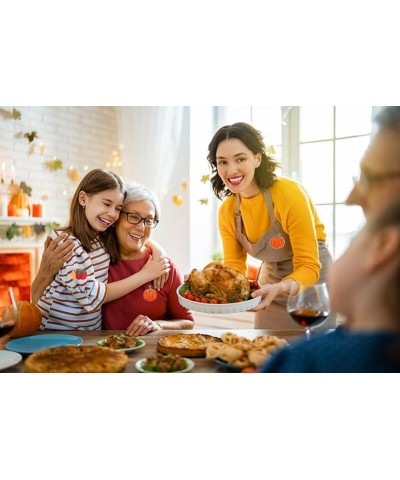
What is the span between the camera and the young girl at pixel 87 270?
1418mm

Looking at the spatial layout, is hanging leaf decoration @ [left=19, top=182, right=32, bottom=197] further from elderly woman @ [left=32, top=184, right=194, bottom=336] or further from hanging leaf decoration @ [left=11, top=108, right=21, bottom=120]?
elderly woman @ [left=32, top=184, right=194, bottom=336]

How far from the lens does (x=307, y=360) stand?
0.77m

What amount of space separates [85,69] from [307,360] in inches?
38.2

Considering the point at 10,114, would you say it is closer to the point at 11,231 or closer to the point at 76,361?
the point at 11,231

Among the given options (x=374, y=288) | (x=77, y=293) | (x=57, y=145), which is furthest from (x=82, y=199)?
(x=57, y=145)

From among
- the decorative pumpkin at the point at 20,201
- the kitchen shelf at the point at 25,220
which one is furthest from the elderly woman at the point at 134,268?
the decorative pumpkin at the point at 20,201

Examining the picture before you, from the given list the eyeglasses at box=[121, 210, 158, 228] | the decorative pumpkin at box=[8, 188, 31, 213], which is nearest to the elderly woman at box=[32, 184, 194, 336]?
the eyeglasses at box=[121, 210, 158, 228]

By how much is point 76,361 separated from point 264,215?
2.54 ft

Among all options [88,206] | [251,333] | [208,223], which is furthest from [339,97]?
[208,223]

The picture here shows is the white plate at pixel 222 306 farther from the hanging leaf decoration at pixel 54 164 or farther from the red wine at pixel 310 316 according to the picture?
the hanging leaf decoration at pixel 54 164

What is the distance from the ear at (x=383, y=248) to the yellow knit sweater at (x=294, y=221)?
2.56 feet

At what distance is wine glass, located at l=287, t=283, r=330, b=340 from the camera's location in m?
0.99

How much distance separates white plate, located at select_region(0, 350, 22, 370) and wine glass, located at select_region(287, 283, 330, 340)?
0.64 meters

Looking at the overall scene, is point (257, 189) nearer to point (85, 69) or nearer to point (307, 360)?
point (85, 69)
